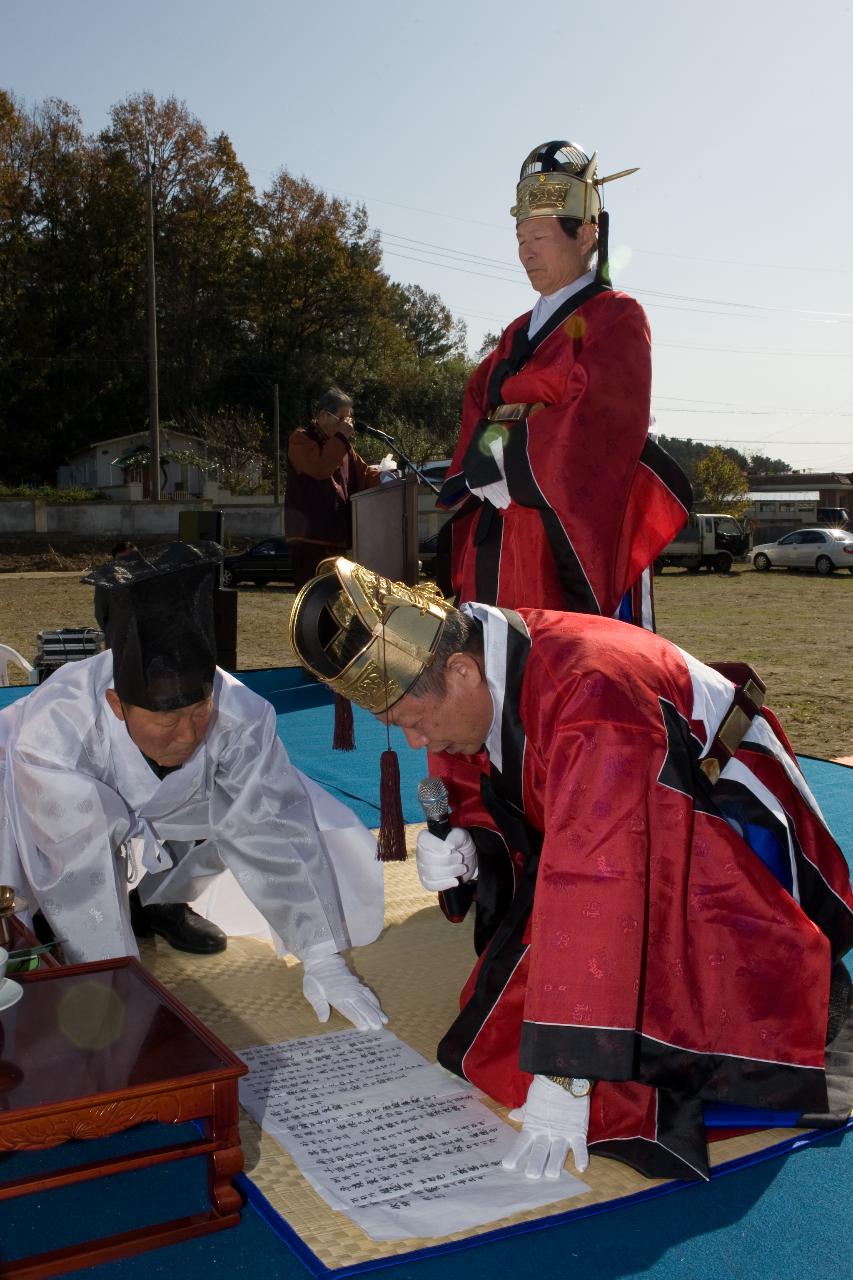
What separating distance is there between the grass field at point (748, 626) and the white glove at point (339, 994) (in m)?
3.72

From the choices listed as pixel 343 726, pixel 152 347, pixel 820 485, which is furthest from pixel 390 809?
pixel 820 485

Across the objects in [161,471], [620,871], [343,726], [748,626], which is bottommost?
[748,626]

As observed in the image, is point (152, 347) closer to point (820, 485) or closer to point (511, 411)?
point (511, 411)

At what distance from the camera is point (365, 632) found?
204 cm

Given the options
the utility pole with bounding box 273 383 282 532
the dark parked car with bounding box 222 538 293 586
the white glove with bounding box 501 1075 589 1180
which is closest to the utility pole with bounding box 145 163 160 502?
the utility pole with bounding box 273 383 282 532

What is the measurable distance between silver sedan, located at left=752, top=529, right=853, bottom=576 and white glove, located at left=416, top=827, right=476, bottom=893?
814 inches

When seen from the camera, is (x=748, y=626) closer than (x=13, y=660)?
No

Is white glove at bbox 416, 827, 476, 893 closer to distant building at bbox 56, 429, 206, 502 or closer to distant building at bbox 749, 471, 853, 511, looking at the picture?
distant building at bbox 56, 429, 206, 502

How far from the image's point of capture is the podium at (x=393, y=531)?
5074 millimetres

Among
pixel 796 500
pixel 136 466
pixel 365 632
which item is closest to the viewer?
pixel 365 632

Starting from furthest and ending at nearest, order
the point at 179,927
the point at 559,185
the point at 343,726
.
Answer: the point at 343,726 < the point at 559,185 < the point at 179,927

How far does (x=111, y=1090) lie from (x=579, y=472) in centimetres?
192

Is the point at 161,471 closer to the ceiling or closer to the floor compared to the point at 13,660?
closer to the ceiling

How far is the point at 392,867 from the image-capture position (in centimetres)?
375
